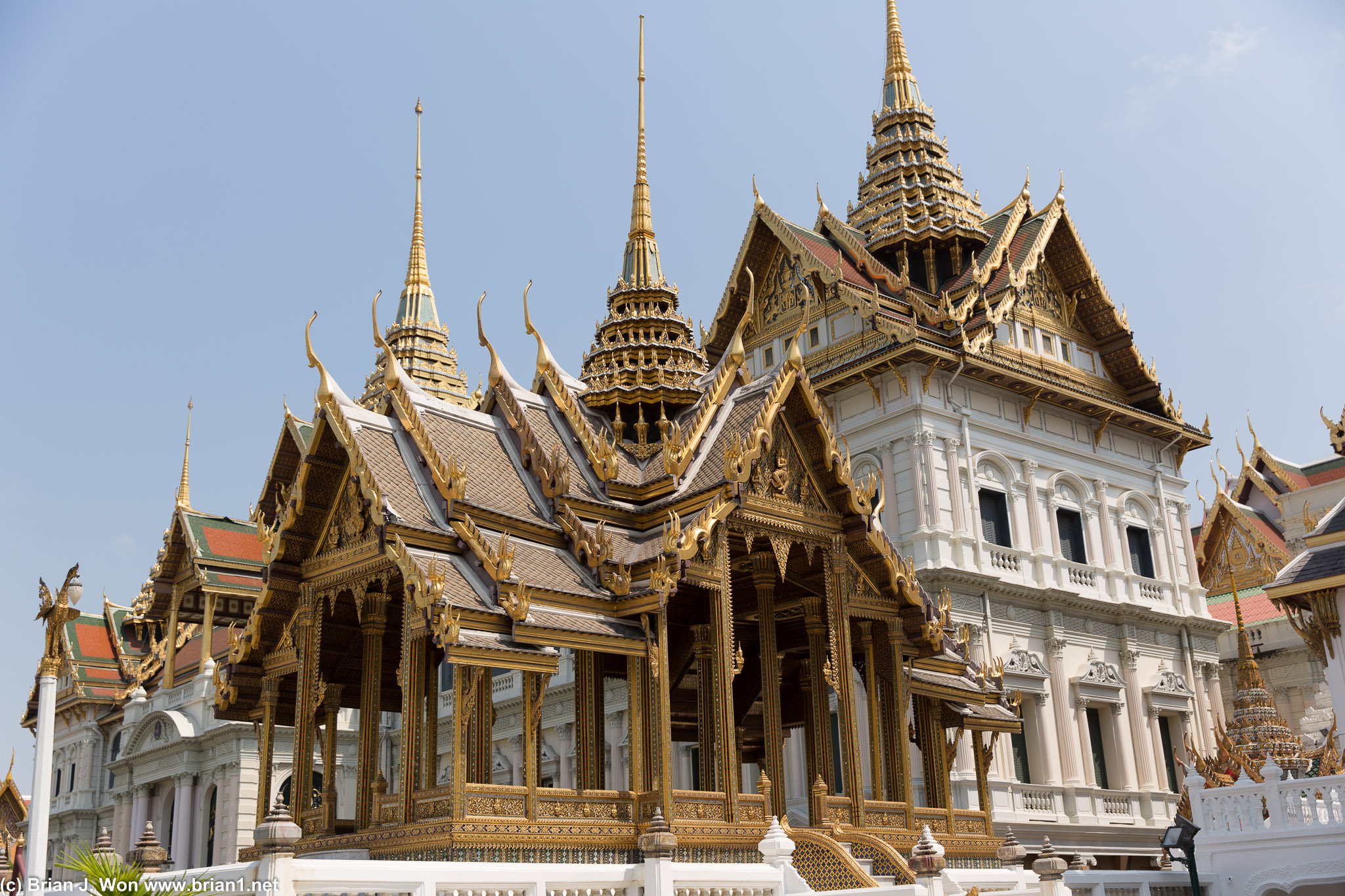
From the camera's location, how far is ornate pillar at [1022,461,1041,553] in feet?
93.9

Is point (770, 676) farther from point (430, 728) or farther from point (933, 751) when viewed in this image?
point (430, 728)

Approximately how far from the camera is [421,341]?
49.9 metres

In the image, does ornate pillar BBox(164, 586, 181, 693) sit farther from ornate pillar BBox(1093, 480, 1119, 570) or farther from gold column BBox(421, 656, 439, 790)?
gold column BBox(421, 656, 439, 790)

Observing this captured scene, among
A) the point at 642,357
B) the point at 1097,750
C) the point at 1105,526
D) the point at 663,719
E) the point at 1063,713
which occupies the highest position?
the point at 1105,526

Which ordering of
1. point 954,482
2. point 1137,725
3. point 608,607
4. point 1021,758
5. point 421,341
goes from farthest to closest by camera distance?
1. point 421,341
2. point 1137,725
3. point 954,482
4. point 1021,758
5. point 608,607

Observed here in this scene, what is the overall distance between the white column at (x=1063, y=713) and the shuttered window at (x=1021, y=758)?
851mm

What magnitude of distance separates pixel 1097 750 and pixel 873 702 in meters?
18.7

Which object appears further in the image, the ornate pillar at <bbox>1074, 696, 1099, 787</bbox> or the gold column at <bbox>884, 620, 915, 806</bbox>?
the ornate pillar at <bbox>1074, 696, 1099, 787</bbox>

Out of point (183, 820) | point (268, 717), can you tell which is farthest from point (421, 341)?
point (268, 717)

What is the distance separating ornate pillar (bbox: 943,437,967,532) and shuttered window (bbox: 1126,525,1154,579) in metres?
6.59

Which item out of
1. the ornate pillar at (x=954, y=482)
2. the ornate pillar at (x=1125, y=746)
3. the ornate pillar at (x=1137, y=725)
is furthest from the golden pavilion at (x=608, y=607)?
the ornate pillar at (x=1137, y=725)

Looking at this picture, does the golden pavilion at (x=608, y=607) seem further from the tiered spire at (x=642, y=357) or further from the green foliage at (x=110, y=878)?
the green foliage at (x=110, y=878)

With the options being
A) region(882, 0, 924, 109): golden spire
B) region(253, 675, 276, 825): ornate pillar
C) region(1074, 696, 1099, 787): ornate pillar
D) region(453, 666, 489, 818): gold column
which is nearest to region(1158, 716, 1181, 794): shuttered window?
region(1074, 696, 1099, 787): ornate pillar

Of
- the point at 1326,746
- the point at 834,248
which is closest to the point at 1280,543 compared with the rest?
the point at 834,248
